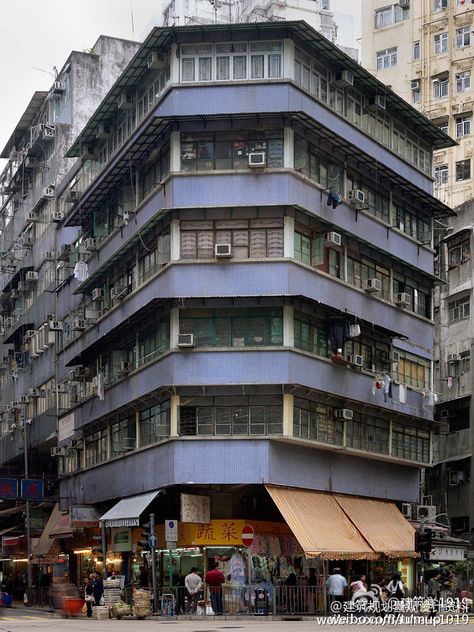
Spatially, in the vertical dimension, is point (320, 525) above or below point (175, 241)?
below

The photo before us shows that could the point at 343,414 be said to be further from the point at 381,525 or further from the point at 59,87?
the point at 59,87

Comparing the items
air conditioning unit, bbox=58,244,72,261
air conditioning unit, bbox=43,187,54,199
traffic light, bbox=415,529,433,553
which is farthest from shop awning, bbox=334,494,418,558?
air conditioning unit, bbox=43,187,54,199

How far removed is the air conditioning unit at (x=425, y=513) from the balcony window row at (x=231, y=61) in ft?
54.3

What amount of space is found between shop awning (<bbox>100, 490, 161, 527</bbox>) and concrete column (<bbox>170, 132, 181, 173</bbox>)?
10.5m

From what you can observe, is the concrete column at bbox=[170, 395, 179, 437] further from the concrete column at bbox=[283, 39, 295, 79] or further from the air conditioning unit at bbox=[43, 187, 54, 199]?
the air conditioning unit at bbox=[43, 187, 54, 199]

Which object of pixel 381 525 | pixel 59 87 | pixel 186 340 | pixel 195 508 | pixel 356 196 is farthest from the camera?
pixel 59 87

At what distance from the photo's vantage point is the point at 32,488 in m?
51.9

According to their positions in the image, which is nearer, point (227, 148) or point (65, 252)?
point (227, 148)

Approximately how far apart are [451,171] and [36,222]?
23373mm

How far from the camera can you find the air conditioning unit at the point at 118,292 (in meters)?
44.6

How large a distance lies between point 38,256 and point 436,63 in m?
26.3

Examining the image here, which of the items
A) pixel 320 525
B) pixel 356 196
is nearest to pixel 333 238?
pixel 356 196

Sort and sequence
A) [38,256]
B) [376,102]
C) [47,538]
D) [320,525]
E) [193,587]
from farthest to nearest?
[38,256]
[47,538]
[376,102]
[320,525]
[193,587]

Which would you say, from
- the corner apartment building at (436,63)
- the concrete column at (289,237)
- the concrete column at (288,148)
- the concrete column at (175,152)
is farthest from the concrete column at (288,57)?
the corner apartment building at (436,63)
